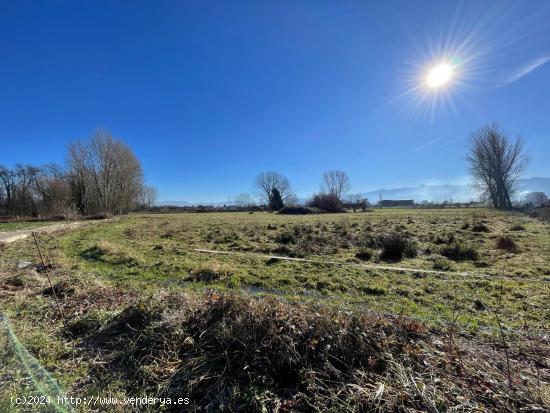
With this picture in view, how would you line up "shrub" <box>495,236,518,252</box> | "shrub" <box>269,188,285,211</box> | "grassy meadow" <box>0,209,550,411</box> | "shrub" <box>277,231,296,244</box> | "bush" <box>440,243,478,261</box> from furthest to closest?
1. "shrub" <box>269,188,285,211</box>
2. "shrub" <box>277,231,296,244</box>
3. "shrub" <box>495,236,518,252</box>
4. "bush" <box>440,243,478,261</box>
5. "grassy meadow" <box>0,209,550,411</box>

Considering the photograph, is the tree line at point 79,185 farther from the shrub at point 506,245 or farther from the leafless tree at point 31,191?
the shrub at point 506,245

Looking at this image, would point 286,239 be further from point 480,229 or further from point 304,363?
point 480,229

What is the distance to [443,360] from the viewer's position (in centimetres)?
279

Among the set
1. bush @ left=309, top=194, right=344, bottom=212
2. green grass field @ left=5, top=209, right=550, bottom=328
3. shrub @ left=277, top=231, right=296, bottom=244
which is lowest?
green grass field @ left=5, top=209, right=550, bottom=328

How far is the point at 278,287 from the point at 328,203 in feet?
167

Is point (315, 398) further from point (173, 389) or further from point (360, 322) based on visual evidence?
point (173, 389)

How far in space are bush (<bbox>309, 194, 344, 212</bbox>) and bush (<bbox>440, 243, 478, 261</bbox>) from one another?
45.1 meters

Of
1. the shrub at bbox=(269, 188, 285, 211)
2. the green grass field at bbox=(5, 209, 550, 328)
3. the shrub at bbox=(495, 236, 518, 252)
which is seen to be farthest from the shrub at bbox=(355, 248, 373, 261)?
the shrub at bbox=(269, 188, 285, 211)

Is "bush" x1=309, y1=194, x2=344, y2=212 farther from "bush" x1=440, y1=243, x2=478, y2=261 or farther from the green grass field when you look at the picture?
"bush" x1=440, y1=243, x2=478, y2=261

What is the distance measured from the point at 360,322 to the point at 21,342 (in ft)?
14.5

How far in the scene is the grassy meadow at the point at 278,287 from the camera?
11.2 ft

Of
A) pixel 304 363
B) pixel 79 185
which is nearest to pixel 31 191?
pixel 79 185

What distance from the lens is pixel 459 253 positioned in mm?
10023

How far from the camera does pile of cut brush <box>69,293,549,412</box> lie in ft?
7.79
